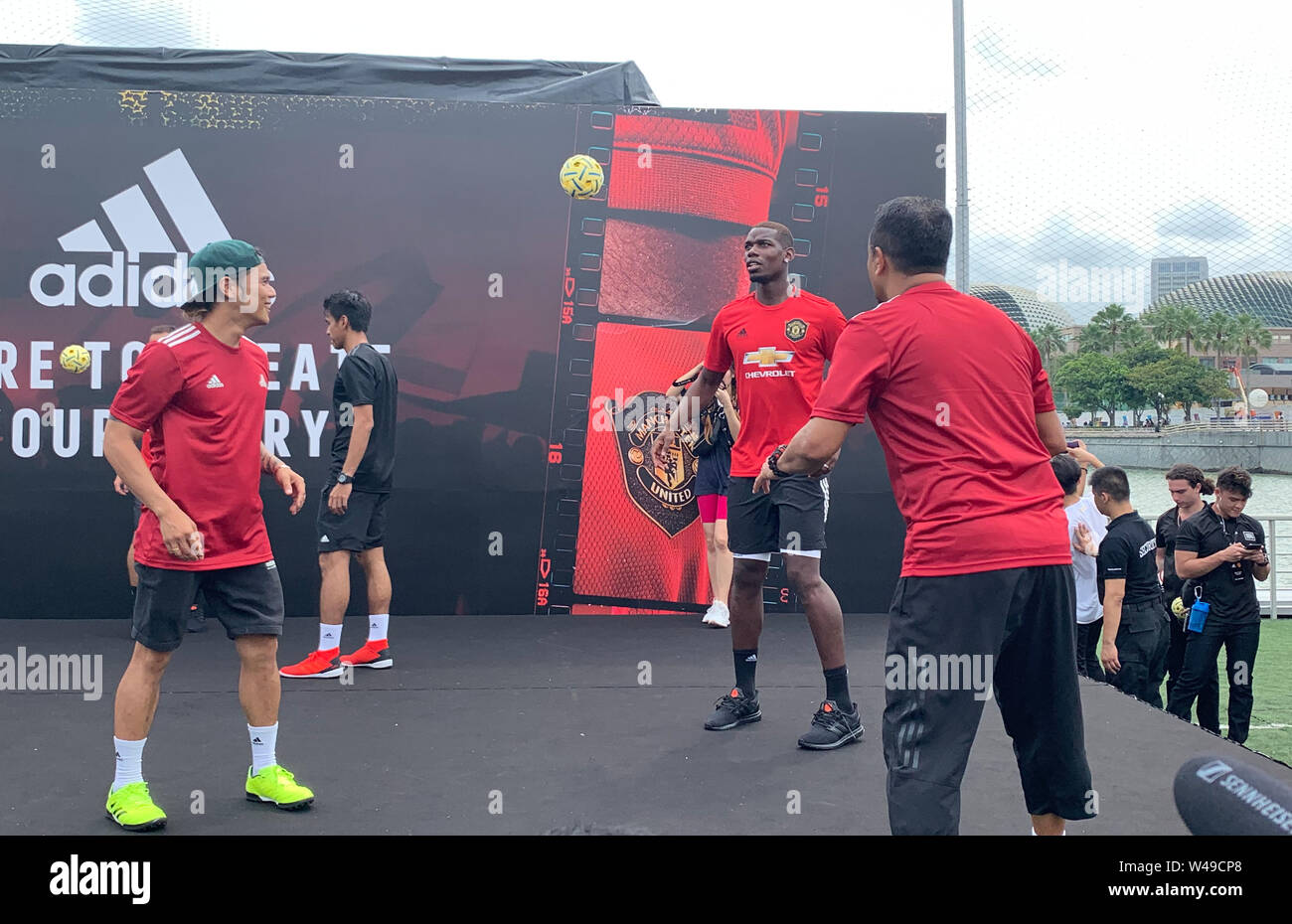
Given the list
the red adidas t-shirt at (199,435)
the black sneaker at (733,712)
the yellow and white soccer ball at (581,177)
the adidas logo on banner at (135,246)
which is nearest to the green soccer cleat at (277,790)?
the red adidas t-shirt at (199,435)

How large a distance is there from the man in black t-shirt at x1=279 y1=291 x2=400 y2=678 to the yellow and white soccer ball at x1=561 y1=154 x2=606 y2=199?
6.59 feet

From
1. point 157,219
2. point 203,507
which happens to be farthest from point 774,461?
point 157,219

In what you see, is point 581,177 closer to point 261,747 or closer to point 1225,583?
point 1225,583

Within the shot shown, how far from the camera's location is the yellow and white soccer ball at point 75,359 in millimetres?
6039

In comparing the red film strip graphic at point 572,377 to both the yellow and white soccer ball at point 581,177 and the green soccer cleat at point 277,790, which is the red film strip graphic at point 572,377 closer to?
the yellow and white soccer ball at point 581,177

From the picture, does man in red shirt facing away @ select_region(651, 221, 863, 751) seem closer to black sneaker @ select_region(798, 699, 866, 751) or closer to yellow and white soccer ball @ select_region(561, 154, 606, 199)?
black sneaker @ select_region(798, 699, 866, 751)

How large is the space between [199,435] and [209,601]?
1.54ft

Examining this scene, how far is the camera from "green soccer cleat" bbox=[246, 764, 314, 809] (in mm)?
2941

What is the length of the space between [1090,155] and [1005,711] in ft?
21.8

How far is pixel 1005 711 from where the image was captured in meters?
2.28

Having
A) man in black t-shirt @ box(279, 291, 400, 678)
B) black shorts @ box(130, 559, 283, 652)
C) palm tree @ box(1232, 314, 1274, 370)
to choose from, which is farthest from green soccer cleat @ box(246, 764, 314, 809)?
palm tree @ box(1232, 314, 1274, 370)

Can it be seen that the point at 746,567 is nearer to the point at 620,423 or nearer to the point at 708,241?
the point at 620,423
